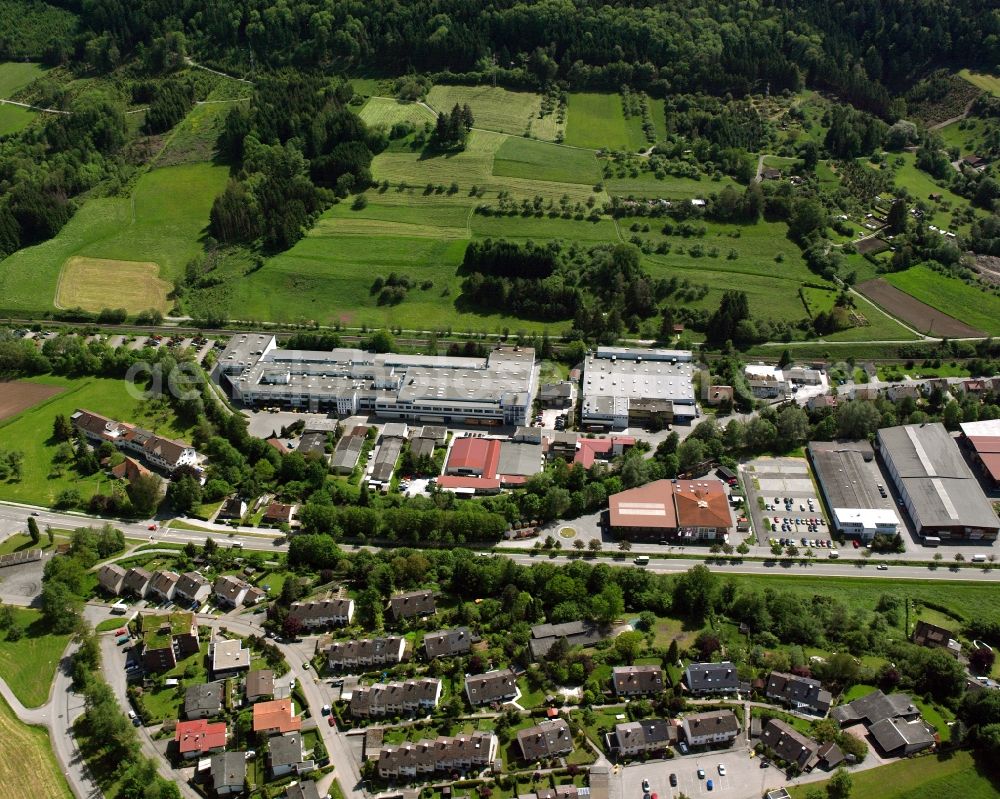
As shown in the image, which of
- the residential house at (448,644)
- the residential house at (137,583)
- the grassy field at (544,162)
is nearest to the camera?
the residential house at (448,644)

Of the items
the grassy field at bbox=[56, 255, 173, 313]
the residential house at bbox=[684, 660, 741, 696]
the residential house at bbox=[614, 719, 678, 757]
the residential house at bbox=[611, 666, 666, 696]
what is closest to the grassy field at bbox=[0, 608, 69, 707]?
the residential house at bbox=[614, 719, 678, 757]

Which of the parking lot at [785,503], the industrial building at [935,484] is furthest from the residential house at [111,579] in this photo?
the industrial building at [935,484]

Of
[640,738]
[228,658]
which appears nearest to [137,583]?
[228,658]

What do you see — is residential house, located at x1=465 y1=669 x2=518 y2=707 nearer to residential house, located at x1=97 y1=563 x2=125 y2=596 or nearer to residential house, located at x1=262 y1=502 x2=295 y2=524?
residential house, located at x1=262 y1=502 x2=295 y2=524

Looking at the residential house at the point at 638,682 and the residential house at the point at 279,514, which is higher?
A: the residential house at the point at 638,682

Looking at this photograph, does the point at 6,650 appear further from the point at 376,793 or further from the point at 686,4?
the point at 686,4

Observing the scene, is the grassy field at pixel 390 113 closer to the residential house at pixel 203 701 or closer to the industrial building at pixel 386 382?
the industrial building at pixel 386 382

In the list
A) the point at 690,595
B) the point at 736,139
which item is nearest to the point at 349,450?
the point at 690,595
